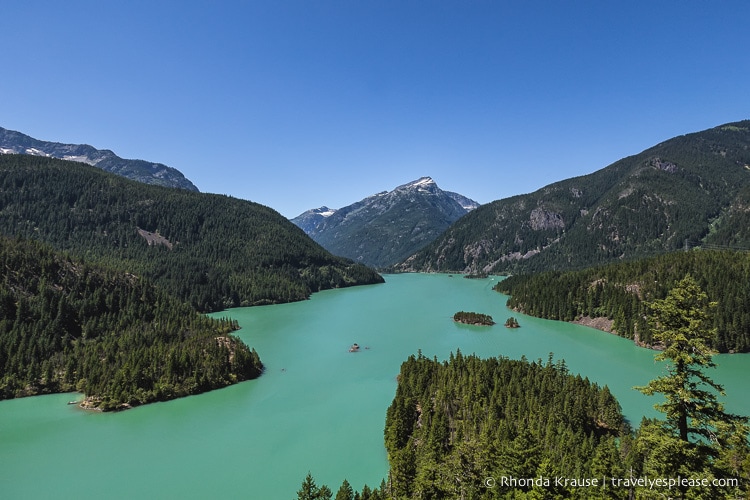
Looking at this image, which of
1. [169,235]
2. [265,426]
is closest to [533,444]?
[265,426]

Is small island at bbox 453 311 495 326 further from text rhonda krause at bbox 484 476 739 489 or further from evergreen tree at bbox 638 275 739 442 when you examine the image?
evergreen tree at bbox 638 275 739 442

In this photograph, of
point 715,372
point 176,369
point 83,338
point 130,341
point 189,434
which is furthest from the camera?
point 83,338

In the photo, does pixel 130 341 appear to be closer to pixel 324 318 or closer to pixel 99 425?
pixel 99 425

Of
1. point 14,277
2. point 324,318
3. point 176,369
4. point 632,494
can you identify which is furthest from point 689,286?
point 324,318

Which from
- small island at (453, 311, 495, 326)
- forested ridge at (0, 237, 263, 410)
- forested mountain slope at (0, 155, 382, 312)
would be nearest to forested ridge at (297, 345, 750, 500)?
forested ridge at (0, 237, 263, 410)

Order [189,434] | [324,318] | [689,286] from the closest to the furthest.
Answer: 1. [689,286]
2. [189,434]
3. [324,318]

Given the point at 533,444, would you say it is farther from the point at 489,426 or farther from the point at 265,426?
the point at 265,426

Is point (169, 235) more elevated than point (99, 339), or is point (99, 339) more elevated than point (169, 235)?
point (169, 235)
